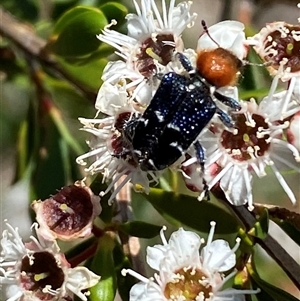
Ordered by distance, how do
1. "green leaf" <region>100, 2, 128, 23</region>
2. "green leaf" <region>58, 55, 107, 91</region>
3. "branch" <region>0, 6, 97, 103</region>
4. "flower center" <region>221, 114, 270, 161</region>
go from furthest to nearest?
"branch" <region>0, 6, 97, 103</region> → "green leaf" <region>58, 55, 107, 91</region> → "green leaf" <region>100, 2, 128, 23</region> → "flower center" <region>221, 114, 270, 161</region>

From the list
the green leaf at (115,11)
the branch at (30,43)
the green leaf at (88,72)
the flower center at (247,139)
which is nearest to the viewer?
the flower center at (247,139)

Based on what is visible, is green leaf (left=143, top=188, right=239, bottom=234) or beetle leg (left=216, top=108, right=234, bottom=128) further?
green leaf (left=143, top=188, right=239, bottom=234)

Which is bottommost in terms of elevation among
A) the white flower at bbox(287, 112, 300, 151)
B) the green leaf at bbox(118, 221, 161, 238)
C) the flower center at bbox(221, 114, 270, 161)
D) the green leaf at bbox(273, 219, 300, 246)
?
the green leaf at bbox(273, 219, 300, 246)

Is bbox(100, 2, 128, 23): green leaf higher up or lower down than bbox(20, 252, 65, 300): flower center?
higher up

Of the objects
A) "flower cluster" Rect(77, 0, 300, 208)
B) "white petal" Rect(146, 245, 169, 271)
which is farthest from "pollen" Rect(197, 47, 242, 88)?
"white petal" Rect(146, 245, 169, 271)

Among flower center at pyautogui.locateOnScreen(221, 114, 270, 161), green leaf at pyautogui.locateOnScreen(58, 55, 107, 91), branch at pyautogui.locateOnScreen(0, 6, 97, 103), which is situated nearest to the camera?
flower center at pyautogui.locateOnScreen(221, 114, 270, 161)

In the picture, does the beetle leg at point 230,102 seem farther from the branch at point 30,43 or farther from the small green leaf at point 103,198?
the branch at point 30,43

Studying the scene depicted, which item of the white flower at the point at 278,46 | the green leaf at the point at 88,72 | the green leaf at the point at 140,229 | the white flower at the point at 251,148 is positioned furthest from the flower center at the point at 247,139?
the green leaf at the point at 88,72

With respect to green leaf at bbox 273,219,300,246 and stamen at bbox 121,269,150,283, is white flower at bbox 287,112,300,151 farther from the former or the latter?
stamen at bbox 121,269,150,283
